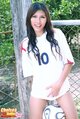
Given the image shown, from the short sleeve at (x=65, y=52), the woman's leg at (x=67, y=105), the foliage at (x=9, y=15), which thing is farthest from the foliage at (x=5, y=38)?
the woman's leg at (x=67, y=105)

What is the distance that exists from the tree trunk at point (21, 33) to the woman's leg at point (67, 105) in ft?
1.60

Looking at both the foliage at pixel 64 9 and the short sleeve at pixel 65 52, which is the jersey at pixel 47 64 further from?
the foliage at pixel 64 9

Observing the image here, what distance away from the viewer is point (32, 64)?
3650 millimetres

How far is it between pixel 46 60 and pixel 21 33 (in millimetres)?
447

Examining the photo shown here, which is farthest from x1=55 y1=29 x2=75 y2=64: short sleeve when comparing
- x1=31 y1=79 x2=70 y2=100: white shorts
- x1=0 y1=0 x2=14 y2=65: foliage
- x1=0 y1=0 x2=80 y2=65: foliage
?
x1=0 y1=0 x2=80 y2=65: foliage

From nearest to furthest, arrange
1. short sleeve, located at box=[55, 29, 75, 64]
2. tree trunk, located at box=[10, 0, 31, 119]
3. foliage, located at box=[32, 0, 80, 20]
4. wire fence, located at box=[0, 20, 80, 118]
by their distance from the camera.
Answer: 1. short sleeve, located at box=[55, 29, 75, 64]
2. tree trunk, located at box=[10, 0, 31, 119]
3. wire fence, located at box=[0, 20, 80, 118]
4. foliage, located at box=[32, 0, 80, 20]

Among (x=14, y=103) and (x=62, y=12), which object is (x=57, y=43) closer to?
(x=14, y=103)

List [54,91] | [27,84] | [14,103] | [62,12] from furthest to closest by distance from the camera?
1. [62,12]
2. [14,103]
3. [27,84]
4. [54,91]

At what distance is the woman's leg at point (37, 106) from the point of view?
363 centimetres

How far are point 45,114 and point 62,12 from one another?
11.2 feet

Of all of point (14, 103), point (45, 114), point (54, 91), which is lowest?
point (14, 103)

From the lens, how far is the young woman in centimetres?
353

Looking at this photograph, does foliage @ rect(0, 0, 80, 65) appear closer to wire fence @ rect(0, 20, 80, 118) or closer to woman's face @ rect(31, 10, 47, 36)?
wire fence @ rect(0, 20, 80, 118)

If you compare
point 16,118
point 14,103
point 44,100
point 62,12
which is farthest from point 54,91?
point 62,12
